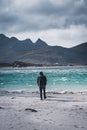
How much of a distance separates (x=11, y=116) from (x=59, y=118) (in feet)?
6.69

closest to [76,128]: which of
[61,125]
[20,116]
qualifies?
[61,125]

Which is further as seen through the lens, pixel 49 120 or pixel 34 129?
pixel 49 120

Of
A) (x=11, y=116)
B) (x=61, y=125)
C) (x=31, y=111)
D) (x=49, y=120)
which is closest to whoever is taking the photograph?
(x=61, y=125)

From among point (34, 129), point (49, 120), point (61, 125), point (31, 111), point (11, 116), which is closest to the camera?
point (34, 129)

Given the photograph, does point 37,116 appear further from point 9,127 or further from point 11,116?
point 9,127

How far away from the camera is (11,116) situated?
39.4 ft

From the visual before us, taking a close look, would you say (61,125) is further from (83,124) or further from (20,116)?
(20,116)

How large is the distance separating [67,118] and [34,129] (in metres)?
2.36

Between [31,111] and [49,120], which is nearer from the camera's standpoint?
[49,120]

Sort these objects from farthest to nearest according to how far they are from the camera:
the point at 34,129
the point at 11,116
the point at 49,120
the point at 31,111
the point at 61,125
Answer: the point at 31,111, the point at 11,116, the point at 49,120, the point at 61,125, the point at 34,129

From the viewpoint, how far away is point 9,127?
987 centimetres

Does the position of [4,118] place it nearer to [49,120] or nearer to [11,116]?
[11,116]

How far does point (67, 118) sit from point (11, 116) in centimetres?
236

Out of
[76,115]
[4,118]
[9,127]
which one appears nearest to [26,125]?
[9,127]
